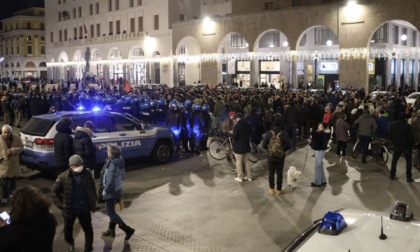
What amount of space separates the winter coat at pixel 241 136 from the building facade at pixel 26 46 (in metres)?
93.8

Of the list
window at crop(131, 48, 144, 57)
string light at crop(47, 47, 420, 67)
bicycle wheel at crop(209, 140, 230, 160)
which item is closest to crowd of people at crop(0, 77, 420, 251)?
bicycle wheel at crop(209, 140, 230, 160)

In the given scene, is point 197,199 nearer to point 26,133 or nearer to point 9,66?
point 26,133

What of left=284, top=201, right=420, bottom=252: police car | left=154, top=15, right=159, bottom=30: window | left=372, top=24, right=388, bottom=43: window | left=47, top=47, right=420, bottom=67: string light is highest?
left=154, top=15, right=159, bottom=30: window

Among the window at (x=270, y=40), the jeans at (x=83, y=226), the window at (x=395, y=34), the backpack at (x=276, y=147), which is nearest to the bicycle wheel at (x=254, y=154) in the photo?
the backpack at (x=276, y=147)

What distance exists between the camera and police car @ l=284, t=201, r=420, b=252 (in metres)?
3.15

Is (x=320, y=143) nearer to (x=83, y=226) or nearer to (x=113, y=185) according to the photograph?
(x=113, y=185)

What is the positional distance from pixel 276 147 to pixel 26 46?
324ft

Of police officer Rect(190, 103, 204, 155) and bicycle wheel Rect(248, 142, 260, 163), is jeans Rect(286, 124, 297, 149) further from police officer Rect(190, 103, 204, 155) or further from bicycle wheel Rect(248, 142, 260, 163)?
police officer Rect(190, 103, 204, 155)

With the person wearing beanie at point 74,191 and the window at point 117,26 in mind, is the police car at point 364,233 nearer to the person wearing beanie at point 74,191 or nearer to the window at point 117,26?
the person wearing beanie at point 74,191

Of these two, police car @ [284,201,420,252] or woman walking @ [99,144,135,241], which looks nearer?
police car @ [284,201,420,252]

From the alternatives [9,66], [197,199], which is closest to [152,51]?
[197,199]

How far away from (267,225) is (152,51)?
4708 cm

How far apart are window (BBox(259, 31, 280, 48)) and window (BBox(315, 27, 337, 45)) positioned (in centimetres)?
431

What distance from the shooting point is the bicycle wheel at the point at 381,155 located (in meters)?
13.8
